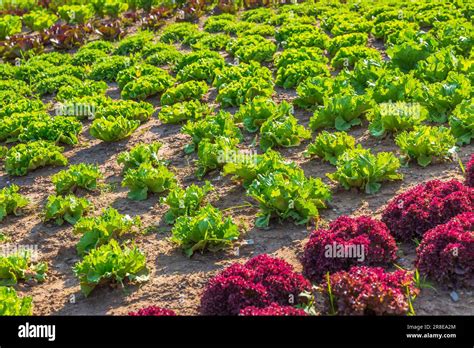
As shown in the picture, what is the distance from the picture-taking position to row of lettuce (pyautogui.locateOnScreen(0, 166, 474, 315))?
729 cm

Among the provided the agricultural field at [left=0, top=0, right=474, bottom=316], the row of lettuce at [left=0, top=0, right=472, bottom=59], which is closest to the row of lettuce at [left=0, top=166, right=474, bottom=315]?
the agricultural field at [left=0, top=0, right=474, bottom=316]

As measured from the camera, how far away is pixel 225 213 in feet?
32.9

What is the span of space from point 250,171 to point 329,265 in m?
2.67

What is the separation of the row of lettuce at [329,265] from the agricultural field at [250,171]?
0.02 m

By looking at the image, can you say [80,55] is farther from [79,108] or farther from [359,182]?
[359,182]

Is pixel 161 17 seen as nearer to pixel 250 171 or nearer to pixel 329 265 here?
pixel 250 171

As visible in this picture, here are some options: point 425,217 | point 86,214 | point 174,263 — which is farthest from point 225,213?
point 425,217

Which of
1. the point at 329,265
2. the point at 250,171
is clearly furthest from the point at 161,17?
the point at 329,265

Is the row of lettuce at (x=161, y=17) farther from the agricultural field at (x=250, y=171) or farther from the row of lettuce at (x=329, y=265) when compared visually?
the row of lettuce at (x=329, y=265)

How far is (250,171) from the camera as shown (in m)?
10.4

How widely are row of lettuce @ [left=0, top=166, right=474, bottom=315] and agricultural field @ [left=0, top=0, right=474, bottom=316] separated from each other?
0.02 meters

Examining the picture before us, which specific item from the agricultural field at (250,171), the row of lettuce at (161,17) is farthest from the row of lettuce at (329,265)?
the row of lettuce at (161,17)

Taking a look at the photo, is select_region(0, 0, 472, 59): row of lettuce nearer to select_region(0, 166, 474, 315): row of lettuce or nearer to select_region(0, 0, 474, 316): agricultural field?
select_region(0, 0, 474, 316): agricultural field

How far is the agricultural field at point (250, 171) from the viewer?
25.8 ft
